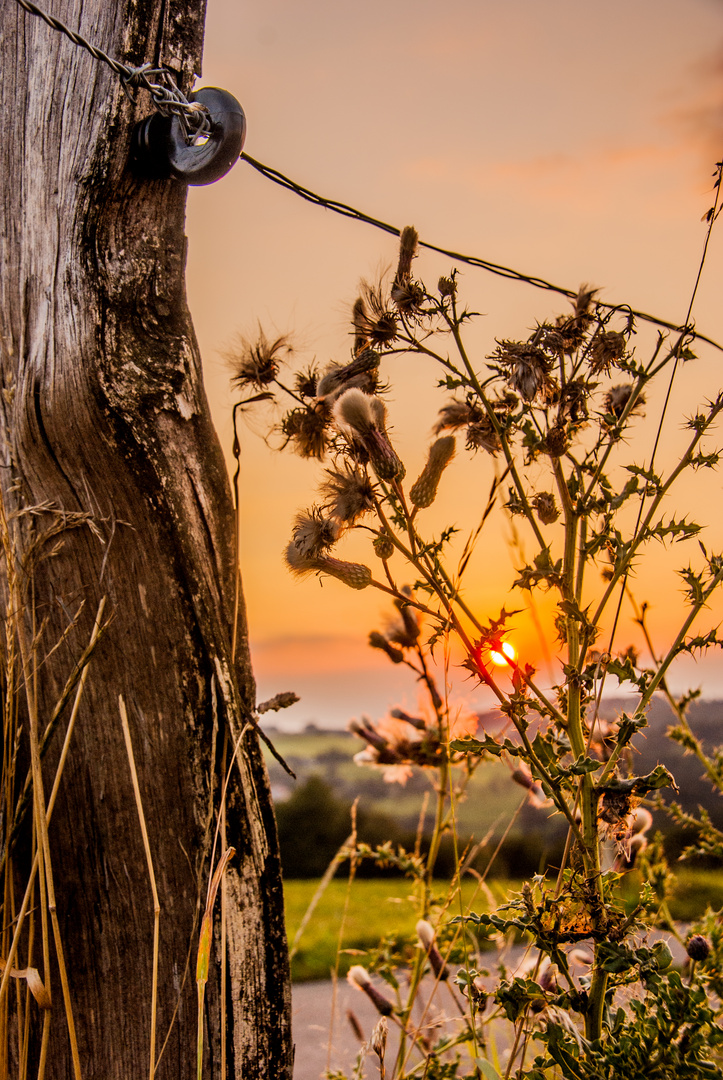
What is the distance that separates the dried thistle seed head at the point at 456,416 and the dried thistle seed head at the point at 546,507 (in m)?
Result: 0.17

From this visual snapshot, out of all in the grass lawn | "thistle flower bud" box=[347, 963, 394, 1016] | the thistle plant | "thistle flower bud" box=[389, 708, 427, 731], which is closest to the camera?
the thistle plant

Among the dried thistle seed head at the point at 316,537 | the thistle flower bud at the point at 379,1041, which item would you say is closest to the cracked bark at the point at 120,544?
the thistle flower bud at the point at 379,1041

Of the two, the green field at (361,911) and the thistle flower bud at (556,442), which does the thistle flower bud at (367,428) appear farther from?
the green field at (361,911)

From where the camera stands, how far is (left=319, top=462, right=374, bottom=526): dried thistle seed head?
3.28 ft

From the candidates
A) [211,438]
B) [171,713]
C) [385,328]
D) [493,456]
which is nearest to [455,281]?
[385,328]

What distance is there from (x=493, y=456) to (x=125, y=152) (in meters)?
0.82

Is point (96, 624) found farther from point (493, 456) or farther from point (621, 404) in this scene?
point (621, 404)

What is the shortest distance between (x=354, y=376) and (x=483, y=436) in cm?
24

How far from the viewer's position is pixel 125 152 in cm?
114

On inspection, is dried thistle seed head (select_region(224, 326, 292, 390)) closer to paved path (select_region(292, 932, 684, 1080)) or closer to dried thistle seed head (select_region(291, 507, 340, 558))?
dried thistle seed head (select_region(291, 507, 340, 558))

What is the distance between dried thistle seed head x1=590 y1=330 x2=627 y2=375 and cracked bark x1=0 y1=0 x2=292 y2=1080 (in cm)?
71

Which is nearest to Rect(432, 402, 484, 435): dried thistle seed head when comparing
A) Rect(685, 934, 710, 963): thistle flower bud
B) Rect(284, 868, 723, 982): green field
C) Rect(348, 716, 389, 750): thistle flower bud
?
Rect(348, 716, 389, 750): thistle flower bud

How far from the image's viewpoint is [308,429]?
1.23 metres

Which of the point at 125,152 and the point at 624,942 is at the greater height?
the point at 125,152
